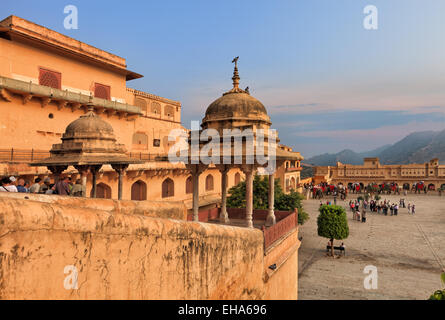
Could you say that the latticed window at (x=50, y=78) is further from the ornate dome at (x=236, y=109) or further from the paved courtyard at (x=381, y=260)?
the paved courtyard at (x=381, y=260)

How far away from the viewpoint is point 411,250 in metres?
19.7

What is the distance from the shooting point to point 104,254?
296cm

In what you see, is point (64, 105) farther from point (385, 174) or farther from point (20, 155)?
point (385, 174)

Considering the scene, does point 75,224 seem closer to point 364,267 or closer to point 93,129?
point 93,129

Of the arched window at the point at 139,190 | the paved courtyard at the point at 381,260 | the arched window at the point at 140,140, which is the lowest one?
the paved courtyard at the point at 381,260

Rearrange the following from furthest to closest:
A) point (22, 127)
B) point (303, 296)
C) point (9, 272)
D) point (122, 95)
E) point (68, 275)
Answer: point (122, 95) < point (22, 127) < point (303, 296) < point (68, 275) < point (9, 272)

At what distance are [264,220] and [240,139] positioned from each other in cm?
422

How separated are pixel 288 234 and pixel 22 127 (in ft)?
47.4

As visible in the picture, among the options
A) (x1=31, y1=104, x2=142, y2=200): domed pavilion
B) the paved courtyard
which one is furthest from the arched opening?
(x1=31, y1=104, x2=142, y2=200): domed pavilion

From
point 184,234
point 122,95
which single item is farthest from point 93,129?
point 122,95

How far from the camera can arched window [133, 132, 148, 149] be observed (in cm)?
2336

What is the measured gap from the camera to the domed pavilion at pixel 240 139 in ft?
31.1

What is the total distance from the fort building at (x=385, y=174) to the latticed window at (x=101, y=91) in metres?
39.2

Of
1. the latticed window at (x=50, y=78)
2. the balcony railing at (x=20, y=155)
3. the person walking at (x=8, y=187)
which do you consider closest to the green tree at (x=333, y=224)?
the balcony railing at (x=20, y=155)
